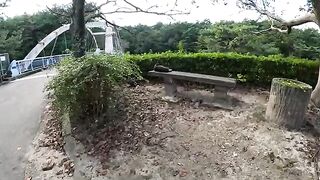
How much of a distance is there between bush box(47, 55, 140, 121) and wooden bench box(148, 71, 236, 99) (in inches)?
50.7

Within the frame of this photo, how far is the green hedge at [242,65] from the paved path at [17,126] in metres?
2.50

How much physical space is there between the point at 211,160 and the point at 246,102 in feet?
7.26

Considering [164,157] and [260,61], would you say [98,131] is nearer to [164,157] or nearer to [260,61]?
[164,157]

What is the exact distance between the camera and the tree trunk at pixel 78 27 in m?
6.28

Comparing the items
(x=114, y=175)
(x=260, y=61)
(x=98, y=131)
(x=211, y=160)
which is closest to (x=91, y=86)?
(x=98, y=131)

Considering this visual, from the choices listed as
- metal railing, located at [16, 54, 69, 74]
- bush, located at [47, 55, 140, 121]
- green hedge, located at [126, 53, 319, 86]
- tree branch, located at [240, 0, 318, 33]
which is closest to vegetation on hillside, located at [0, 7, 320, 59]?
metal railing, located at [16, 54, 69, 74]

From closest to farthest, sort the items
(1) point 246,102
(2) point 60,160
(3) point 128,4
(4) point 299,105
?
(2) point 60,160, (4) point 299,105, (1) point 246,102, (3) point 128,4

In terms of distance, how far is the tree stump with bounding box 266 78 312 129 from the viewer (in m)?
4.36

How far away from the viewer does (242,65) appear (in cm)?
698

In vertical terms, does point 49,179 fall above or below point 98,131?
below

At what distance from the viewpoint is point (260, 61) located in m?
6.85

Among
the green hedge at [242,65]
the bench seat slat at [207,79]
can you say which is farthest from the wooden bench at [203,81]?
the green hedge at [242,65]

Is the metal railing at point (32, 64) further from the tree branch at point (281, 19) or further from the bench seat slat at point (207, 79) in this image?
the tree branch at point (281, 19)

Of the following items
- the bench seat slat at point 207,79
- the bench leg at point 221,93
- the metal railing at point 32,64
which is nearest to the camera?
Answer: the bench seat slat at point 207,79
